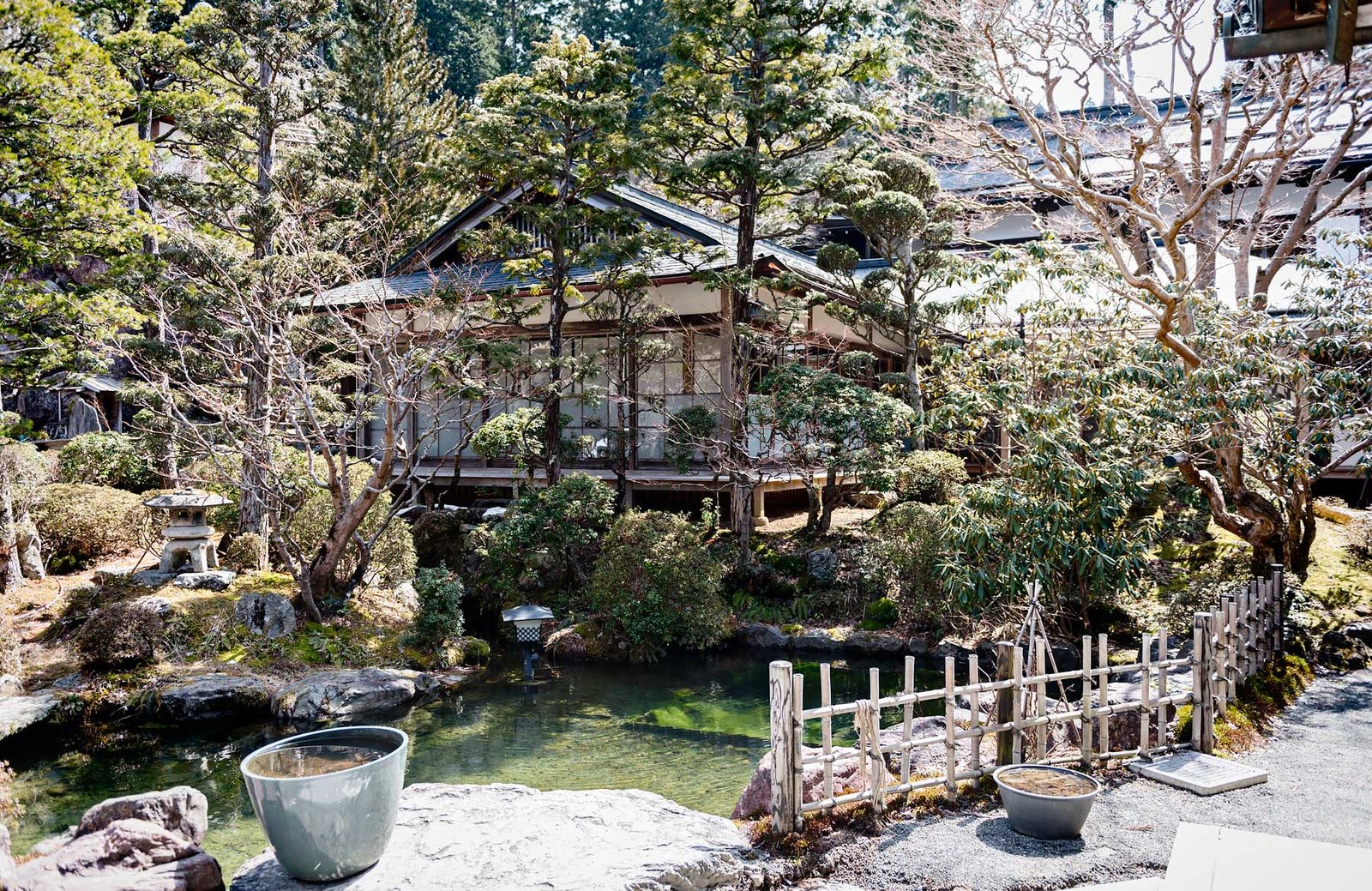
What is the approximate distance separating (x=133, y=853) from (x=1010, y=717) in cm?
542

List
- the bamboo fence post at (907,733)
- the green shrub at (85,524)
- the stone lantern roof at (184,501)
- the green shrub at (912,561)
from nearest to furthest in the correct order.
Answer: the bamboo fence post at (907,733) → the green shrub at (912,561) → the stone lantern roof at (184,501) → the green shrub at (85,524)

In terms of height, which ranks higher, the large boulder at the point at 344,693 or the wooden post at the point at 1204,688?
the wooden post at the point at 1204,688

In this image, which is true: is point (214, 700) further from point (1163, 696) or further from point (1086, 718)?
point (1163, 696)

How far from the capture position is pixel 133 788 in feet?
26.8

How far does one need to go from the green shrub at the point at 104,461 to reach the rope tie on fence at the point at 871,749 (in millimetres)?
15635

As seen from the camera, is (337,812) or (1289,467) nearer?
(337,812)

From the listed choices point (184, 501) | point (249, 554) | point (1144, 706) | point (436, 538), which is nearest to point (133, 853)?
point (1144, 706)

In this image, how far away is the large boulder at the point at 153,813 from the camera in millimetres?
5117

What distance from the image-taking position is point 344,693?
33.2 feet

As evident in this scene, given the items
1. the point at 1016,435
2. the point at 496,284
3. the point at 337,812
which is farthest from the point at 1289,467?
the point at 496,284

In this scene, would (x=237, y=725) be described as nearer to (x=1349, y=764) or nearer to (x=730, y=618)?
(x=730, y=618)

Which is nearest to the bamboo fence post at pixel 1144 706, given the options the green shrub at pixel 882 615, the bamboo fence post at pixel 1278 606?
the bamboo fence post at pixel 1278 606

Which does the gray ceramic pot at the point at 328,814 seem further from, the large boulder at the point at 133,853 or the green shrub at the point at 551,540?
the green shrub at the point at 551,540

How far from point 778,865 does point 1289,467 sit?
7658 millimetres
